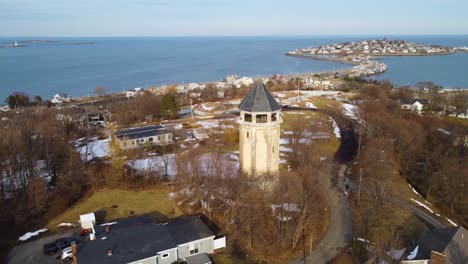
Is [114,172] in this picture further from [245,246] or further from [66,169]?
[245,246]

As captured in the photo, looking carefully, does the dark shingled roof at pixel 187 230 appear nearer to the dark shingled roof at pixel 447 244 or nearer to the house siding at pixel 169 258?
the house siding at pixel 169 258

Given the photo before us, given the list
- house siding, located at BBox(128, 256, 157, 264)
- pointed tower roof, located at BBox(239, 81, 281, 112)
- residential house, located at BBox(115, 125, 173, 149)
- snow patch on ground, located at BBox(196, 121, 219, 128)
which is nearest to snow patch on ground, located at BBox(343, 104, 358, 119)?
snow patch on ground, located at BBox(196, 121, 219, 128)

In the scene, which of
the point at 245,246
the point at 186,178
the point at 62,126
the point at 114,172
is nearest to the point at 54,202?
the point at 114,172

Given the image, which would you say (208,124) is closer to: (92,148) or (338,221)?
→ (92,148)

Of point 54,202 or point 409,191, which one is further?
point 409,191

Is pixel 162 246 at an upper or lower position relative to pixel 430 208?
upper

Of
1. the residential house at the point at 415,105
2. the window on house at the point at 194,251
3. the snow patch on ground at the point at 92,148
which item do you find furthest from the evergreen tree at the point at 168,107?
the window on house at the point at 194,251

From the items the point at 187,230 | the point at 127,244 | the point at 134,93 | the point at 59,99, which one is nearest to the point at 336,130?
the point at 187,230
